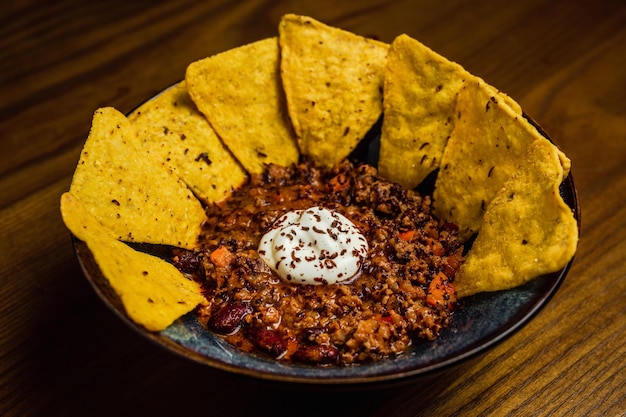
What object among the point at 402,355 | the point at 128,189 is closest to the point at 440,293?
the point at 402,355

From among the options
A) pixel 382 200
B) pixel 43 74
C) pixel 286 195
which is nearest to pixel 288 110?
pixel 286 195

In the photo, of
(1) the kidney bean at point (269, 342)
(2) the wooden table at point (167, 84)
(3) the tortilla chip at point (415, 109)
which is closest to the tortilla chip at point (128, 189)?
(2) the wooden table at point (167, 84)

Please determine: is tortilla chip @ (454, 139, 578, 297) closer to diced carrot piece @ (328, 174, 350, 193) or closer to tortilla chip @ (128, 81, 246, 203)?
diced carrot piece @ (328, 174, 350, 193)

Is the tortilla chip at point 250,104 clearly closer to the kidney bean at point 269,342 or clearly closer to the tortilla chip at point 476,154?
the tortilla chip at point 476,154

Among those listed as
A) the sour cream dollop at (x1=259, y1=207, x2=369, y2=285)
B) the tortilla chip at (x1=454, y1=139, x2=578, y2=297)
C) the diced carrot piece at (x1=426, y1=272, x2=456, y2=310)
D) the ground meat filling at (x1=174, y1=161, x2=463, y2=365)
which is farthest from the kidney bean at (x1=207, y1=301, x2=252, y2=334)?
the tortilla chip at (x1=454, y1=139, x2=578, y2=297)

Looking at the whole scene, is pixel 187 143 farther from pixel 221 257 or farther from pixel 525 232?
pixel 525 232

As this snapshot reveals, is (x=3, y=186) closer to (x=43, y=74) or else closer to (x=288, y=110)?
(x=43, y=74)
